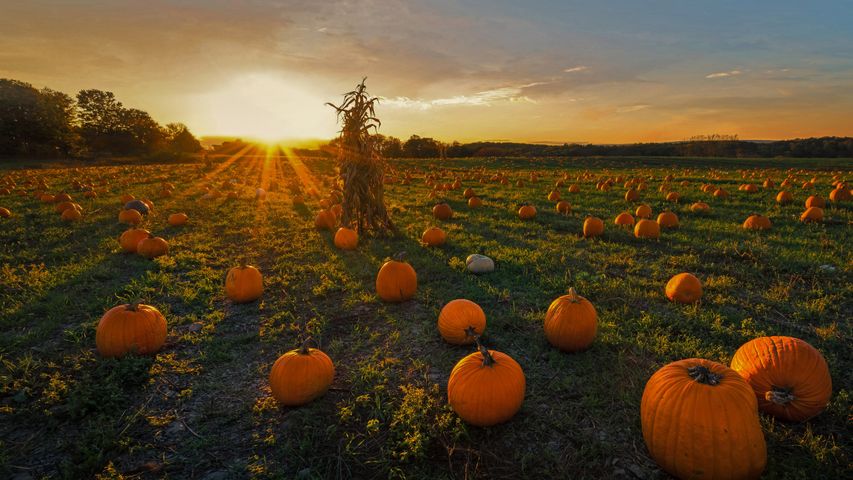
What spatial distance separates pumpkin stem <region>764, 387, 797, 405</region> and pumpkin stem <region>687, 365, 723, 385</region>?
758mm

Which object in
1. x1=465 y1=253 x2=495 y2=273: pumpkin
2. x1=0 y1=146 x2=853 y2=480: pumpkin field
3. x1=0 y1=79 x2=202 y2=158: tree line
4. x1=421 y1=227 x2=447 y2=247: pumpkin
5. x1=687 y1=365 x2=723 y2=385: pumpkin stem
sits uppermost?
x1=0 y1=79 x2=202 y2=158: tree line

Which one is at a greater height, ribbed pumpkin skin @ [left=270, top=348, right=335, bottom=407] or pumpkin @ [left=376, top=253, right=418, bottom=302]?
pumpkin @ [left=376, top=253, right=418, bottom=302]

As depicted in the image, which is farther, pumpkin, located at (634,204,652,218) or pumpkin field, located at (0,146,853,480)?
pumpkin, located at (634,204,652,218)

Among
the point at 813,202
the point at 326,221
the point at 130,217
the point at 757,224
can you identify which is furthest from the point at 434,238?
the point at 813,202

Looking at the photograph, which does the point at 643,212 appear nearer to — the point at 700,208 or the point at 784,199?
the point at 700,208

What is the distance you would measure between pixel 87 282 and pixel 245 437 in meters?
5.55

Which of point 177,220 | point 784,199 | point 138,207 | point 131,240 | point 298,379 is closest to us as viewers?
point 298,379

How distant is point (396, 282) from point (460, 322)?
1.55m

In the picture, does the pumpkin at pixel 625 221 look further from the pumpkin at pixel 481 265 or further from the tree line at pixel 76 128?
the tree line at pixel 76 128

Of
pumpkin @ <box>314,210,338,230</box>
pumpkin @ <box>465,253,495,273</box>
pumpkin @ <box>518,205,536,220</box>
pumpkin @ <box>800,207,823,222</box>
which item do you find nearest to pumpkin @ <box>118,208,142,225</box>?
pumpkin @ <box>314,210,338,230</box>

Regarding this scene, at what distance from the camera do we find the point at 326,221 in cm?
1038

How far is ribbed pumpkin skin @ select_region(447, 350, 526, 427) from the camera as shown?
317 centimetres

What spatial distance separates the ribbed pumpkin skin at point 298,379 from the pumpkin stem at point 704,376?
3062 millimetres

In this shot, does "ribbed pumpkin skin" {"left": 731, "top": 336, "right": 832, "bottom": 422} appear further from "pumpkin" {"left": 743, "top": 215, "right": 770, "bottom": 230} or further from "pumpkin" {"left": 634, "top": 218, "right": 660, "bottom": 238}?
"pumpkin" {"left": 743, "top": 215, "right": 770, "bottom": 230}
